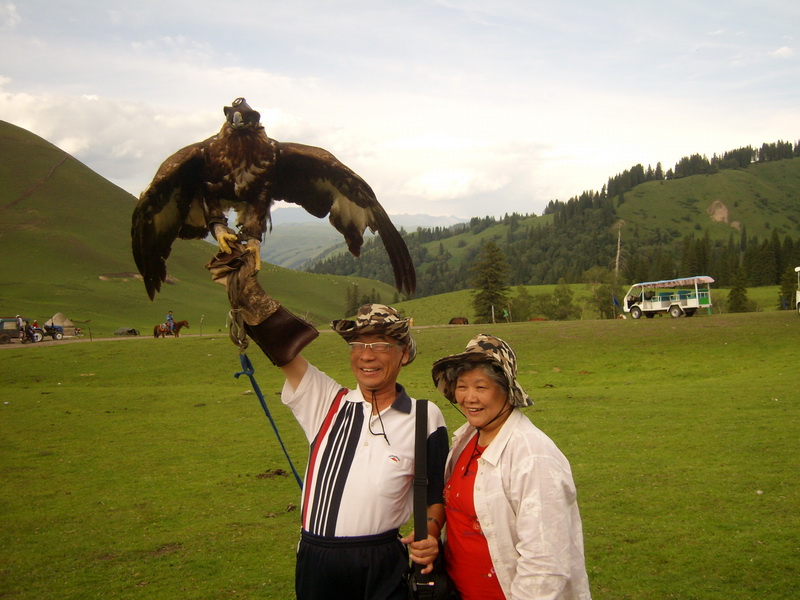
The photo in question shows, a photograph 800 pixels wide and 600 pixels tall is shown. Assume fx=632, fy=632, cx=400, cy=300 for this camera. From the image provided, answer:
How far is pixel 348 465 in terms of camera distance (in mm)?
2725

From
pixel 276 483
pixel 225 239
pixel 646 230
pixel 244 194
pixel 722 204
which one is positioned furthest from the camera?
pixel 722 204

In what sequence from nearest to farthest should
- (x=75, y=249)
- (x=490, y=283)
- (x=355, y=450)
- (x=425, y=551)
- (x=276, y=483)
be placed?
(x=425, y=551)
(x=355, y=450)
(x=276, y=483)
(x=490, y=283)
(x=75, y=249)

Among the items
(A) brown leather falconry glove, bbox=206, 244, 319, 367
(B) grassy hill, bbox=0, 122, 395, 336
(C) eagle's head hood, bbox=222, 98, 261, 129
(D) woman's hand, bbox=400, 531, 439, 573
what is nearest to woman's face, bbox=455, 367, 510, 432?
(D) woman's hand, bbox=400, 531, 439, 573

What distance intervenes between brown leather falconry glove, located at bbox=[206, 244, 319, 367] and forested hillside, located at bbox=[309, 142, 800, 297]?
9842 centimetres

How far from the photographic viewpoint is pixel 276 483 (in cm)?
898

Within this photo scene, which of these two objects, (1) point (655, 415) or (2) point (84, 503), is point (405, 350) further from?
(1) point (655, 415)

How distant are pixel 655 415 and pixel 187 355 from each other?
18.3 metres

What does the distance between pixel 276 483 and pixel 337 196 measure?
6324mm

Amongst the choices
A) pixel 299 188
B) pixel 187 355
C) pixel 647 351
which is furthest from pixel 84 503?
pixel 647 351

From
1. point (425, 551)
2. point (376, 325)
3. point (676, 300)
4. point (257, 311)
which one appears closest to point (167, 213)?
point (257, 311)

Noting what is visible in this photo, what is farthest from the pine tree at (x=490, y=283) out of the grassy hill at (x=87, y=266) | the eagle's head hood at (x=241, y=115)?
the eagle's head hood at (x=241, y=115)

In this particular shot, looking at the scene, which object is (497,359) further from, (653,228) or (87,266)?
(653,228)

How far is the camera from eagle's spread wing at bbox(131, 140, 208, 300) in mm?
3277

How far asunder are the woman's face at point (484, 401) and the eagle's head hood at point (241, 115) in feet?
5.83
